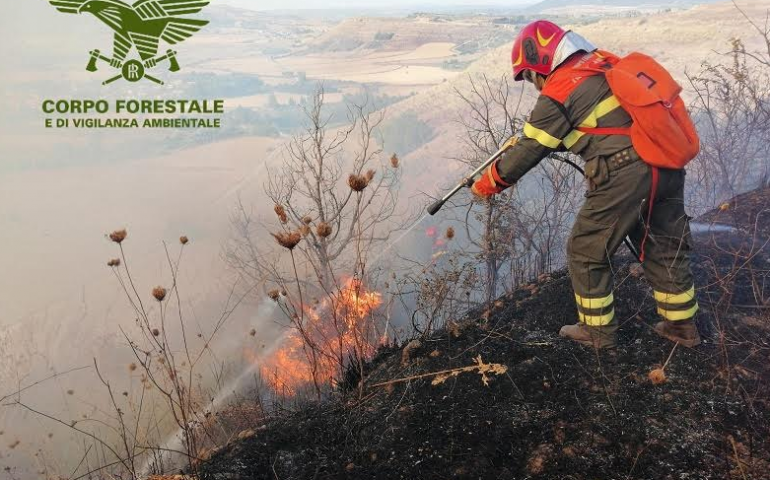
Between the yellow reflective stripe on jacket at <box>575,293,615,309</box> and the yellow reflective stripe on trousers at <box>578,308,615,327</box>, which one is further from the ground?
the yellow reflective stripe on jacket at <box>575,293,615,309</box>

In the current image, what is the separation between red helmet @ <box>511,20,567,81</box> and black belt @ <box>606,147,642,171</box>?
632 mm

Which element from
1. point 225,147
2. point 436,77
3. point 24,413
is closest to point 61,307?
point 24,413

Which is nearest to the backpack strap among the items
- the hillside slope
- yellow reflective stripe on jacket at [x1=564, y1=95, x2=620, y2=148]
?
yellow reflective stripe on jacket at [x1=564, y1=95, x2=620, y2=148]

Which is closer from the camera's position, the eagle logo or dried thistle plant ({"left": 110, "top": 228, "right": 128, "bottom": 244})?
dried thistle plant ({"left": 110, "top": 228, "right": 128, "bottom": 244})

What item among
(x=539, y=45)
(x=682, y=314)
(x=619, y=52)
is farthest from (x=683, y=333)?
(x=619, y=52)

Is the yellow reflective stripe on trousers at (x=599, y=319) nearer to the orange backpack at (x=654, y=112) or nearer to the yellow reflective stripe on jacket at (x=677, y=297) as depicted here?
the yellow reflective stripe on jacket at (x=677, y=297)

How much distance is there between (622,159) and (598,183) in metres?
0.17

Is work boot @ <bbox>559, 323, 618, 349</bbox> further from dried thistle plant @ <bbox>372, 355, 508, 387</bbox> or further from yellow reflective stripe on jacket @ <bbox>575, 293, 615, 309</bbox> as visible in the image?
dried thistle plant @ <bbox>372, 355, 508, 387</bbox>

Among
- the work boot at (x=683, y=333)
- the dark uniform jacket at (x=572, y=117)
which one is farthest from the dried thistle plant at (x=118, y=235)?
the work boot at (x=683, y=333)

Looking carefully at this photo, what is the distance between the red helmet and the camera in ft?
8.57

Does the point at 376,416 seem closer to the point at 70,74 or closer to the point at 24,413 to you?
the point at 24,413

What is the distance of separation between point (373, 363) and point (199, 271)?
28.6 metres

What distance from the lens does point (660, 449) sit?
1993 mm

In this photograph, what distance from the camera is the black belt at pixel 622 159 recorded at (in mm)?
2451
